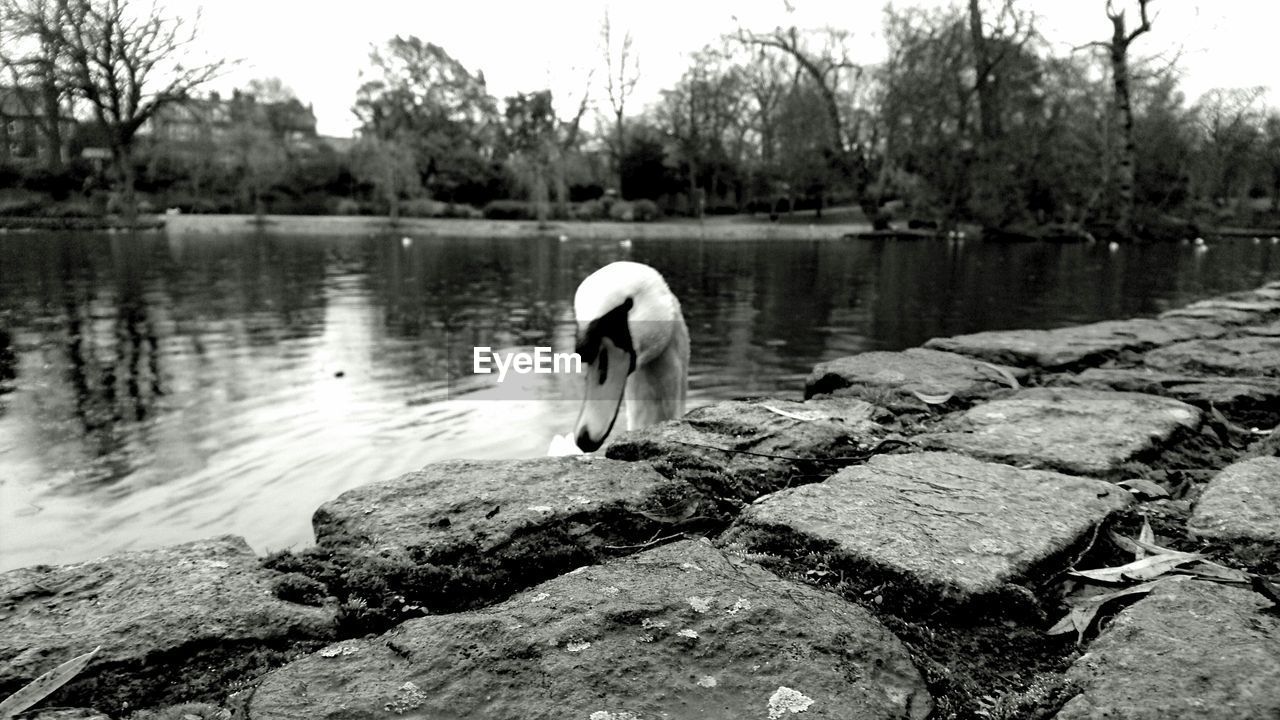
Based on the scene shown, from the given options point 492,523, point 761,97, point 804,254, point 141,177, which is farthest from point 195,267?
point 141,177

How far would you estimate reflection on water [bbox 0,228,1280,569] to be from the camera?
4152 mm

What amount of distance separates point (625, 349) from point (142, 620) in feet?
6.95

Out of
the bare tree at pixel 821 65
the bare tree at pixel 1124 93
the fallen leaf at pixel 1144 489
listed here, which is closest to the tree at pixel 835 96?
the bare tree at pixel 821 65

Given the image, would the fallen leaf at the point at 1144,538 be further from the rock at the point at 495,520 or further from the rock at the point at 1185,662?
the rock at the point at 495,520

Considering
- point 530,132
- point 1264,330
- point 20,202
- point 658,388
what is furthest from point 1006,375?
point 20,202

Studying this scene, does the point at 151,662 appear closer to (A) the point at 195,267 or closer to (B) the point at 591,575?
(B) the point at 591,575

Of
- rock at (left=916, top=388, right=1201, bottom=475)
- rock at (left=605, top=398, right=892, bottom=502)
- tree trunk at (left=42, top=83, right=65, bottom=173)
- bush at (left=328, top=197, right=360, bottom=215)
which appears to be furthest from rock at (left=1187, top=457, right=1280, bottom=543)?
bush at (left=328, top=197, right=360, bottom=215)

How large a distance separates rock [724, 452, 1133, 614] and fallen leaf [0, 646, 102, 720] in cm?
110

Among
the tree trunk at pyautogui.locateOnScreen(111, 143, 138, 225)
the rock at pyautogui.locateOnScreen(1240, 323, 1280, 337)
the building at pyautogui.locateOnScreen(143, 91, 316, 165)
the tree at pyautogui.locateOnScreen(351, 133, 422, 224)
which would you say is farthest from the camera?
the building at pyautogui.locateOnScreen(143, 91, 316, 165)

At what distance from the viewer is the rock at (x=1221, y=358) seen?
3.51m

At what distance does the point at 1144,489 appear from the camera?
2033mm

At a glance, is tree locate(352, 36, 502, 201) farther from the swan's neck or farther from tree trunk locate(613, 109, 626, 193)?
the swan's neck

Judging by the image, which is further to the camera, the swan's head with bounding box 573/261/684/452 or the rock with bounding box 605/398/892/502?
the swan's head with bounding box 573/261/684/452

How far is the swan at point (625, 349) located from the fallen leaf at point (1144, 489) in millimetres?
1550
